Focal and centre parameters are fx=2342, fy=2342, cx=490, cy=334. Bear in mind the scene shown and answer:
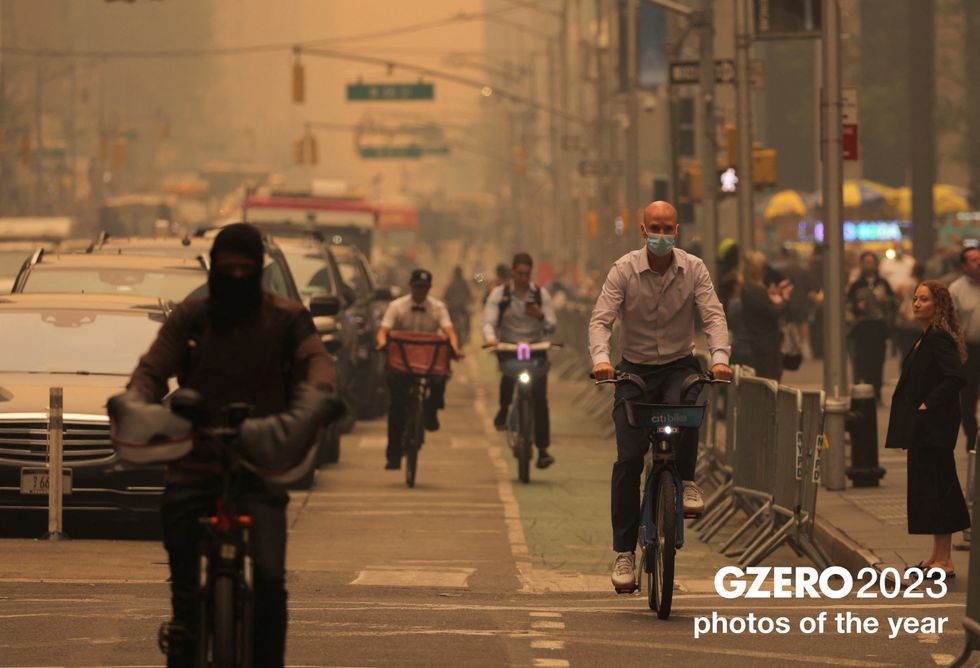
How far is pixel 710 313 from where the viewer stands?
11.6 meters

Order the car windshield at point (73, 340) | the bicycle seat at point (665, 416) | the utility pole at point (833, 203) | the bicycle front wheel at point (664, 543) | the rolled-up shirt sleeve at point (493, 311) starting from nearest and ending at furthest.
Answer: the bicycle front wheel at point (664, 543) → the bicycle seat at point (665, 416) → the car windshield at point (73, 340) → the utility pole at point (833, 203) → the rolled-up shirt sleeve at point (493, 311)

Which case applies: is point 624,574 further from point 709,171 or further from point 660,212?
point 709,171

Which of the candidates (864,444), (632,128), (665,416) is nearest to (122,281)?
(864,444)

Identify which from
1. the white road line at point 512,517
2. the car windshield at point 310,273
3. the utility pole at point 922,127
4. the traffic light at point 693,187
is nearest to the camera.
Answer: the white road line at point 512,517

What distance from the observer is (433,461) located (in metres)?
22.5

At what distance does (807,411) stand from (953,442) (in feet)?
3.95

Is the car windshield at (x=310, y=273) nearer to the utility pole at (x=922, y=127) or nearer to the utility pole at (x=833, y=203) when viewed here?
the utility pole at (x=833, y=203)

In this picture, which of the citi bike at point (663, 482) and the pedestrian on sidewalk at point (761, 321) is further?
the pedestrian on sidewalk at point (761, 321)

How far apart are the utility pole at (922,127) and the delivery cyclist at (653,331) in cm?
2933

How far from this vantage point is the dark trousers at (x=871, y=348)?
27688 millimetres

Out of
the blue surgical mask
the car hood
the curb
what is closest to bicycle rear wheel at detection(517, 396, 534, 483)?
the curb

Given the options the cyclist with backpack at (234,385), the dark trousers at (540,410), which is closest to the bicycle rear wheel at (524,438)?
the dark trousers at (540,410)

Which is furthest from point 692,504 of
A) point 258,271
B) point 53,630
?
point 258,271

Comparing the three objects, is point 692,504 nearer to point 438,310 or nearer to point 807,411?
point 807,411
